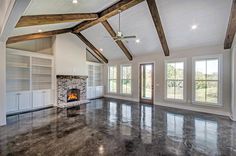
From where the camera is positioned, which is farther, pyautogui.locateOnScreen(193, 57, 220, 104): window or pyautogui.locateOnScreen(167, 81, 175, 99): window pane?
pyautogui.locateOnScreen(167, 81, 175, 99): window pane

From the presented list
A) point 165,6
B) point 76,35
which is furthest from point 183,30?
point 76,35

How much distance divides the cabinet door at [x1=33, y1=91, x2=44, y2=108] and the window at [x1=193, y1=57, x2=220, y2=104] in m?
7.26

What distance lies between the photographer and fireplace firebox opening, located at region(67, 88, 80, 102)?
7.83m

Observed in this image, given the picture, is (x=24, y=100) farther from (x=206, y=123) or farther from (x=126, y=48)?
(x=206, y=123)

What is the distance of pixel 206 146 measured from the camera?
10.2 ft

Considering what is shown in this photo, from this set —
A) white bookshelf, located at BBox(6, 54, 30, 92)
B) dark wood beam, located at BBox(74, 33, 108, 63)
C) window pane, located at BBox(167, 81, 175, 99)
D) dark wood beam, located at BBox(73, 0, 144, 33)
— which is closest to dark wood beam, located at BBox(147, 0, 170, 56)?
dark wood beam, located at BBox(73, 0, 144, 33)

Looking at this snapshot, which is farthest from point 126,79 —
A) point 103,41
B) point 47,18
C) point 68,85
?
point 47,18

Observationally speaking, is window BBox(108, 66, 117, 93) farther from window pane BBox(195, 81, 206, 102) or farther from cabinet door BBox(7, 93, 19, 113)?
cabinet door BBox(7, 93, 19, 113)

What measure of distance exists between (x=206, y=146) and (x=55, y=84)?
672cm

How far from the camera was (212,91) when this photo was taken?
6.02m

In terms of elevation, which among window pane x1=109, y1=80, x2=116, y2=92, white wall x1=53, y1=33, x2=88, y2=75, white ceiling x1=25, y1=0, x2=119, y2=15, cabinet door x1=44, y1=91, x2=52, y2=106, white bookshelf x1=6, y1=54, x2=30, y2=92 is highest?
white ceiling x1=25, y1=0, x2=119, y2=15

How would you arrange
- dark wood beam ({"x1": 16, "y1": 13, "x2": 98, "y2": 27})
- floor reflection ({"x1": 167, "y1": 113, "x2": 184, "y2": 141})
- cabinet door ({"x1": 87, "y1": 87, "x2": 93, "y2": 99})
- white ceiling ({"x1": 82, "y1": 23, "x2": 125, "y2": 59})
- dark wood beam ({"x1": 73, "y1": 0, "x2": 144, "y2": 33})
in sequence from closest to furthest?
floor reflection ({"x1": 167, "y1": 113, "x2": 184, "y2": 141}) < dark wood beam ({"x1": 16, "y1": 13, "x2": 98, "y2": 27}) < dark wood beam ({"x1": 73, "y1": 0, "x2": 144, "y2": 33}) < white ceiling ({"x1": 82, "y1": 23, "x2": 125, "y2": 59}) < cabinet door ({"x1": 87, "y1": 87, "x2": 93, "y2": 99})

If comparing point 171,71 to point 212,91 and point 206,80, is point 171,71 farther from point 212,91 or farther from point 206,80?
point 212,91

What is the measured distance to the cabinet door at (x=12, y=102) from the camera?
17.9 ft
